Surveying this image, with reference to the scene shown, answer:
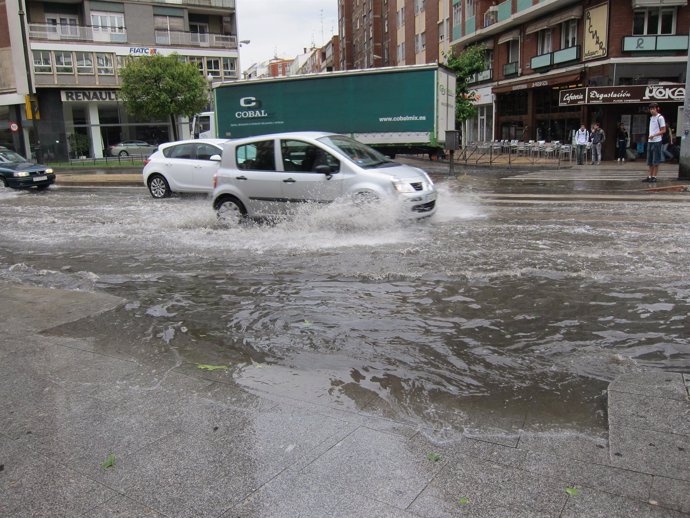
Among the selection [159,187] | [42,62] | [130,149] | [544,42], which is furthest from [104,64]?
[159,187]

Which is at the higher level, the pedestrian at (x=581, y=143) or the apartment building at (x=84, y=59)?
the apartment building at (x=84, y=59)

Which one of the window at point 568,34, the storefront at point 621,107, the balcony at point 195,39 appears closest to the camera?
the storefront at point 621,107

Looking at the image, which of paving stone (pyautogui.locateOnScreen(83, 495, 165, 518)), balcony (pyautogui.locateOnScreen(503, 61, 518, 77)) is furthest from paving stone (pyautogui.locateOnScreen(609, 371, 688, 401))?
balcony (pyautogui.locateOnScreen(503, 61, 518, 77))

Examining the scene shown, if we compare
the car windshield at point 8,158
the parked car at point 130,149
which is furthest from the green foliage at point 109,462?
the parked car at point 130,149

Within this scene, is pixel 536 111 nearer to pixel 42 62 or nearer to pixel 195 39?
pixel 195 39

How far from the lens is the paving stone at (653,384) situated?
12.2 feet

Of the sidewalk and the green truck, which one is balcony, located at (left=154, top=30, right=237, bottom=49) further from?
the sidewalk

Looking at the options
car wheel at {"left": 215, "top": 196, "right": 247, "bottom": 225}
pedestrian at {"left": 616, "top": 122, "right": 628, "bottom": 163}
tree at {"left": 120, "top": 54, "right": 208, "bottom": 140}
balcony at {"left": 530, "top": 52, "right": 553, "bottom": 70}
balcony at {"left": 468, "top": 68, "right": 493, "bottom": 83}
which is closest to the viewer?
car wheel at {"left": 215, "top": 196, "right": 247, "bottom": 225}

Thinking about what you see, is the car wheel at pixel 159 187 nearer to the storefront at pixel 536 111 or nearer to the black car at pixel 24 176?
the black car at pixel 24 176

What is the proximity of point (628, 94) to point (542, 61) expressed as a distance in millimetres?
7804

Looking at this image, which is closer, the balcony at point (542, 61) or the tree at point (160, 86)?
the balcony at point (542, 61)

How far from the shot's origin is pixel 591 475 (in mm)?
2887

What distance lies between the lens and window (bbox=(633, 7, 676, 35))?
2702 centimetres

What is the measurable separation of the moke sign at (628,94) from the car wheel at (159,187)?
64.3 ft
